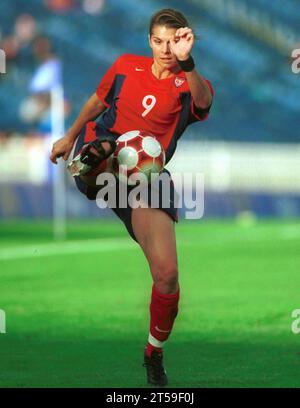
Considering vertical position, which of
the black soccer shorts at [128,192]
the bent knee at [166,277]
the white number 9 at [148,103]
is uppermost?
the white number 9 at [148,103]

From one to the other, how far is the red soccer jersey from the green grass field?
1.47 metres

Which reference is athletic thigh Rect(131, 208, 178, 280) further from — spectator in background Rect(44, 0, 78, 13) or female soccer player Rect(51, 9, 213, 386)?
spectator in background Rect(44, 0, 78, 13)

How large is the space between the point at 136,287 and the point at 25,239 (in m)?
10.0

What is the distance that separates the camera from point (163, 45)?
24.1 ft

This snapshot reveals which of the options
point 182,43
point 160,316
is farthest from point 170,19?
point 160,316

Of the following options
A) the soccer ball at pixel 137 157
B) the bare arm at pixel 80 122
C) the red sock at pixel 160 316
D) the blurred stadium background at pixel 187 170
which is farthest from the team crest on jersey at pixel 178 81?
the blurred stadium background at pixel 187 170

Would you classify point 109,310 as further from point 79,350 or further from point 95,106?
point 95,106

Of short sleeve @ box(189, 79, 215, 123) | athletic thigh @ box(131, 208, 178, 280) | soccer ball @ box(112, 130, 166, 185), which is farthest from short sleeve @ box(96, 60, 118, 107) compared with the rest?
athletic thigh @ box(131, 208, 178, 280)

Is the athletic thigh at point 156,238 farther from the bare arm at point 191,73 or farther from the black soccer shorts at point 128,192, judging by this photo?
the bare arm at point 191,73

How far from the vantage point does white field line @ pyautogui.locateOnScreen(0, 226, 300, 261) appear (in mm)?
20339

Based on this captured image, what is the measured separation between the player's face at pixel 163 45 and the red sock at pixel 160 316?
1327mm

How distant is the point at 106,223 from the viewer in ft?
108

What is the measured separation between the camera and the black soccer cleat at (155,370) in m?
7.32
